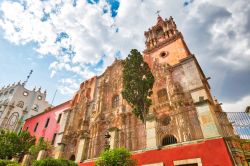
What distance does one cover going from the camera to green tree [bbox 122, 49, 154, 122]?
563 inches

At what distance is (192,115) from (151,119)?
10.1 ft

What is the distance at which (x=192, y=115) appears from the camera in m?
11.4

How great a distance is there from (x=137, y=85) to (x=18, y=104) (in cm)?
3656

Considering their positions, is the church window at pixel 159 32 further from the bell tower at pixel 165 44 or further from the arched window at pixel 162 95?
the arched window at pixel 162 95

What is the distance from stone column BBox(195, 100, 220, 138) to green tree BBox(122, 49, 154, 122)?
16.3 ft

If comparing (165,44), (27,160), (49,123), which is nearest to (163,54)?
(165,44)

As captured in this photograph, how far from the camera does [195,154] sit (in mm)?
8367

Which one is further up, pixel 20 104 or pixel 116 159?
pixel 20 104

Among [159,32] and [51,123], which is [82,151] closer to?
[51,123]

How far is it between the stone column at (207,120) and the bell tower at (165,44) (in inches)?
337

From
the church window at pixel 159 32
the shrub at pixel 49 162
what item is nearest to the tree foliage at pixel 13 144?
the shrub at pixel 49 162

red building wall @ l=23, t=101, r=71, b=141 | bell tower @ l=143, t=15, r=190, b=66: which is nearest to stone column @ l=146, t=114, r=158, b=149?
bell tower @ l=143, t=15, r=190, b=66

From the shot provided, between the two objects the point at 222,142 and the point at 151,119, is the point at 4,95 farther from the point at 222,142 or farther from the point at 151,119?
the point at 222,142

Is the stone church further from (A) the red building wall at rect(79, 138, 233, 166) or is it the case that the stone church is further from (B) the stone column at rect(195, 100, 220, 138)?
(A) the red building wall at rect(79, 138, 233, 166)
